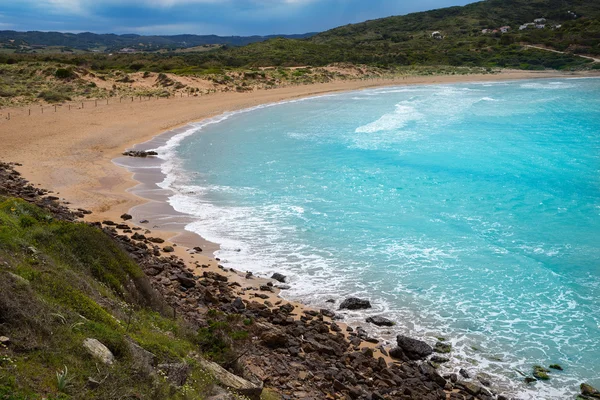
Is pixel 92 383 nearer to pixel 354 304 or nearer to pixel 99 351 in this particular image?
pixel 99 351

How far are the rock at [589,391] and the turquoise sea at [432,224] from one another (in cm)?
17

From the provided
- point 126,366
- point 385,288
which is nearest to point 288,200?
point 385,288

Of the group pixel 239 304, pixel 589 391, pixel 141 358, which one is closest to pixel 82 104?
pixel 239 304

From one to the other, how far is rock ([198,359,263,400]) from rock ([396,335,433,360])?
12.1 ft

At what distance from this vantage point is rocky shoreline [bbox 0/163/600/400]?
7930 mm

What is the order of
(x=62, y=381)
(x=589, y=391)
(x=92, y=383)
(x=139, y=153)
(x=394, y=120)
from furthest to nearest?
(x=394, y=120), (x=139, y=153), (x=589, y=391), (x=92, y=383), (x=62, y=381)

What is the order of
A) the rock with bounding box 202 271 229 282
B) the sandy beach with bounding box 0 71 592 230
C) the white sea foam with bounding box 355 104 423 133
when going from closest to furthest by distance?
the rock with bounding box 202 271 229 282
the sandy beach with bounding box 0 71 592 230
the white sea foam with bounding box 355 104 423 133

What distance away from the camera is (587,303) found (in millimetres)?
11555

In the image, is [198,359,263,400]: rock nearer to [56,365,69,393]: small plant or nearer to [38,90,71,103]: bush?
[56,365,69,393]: small plant

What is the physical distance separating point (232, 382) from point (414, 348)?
4.10 meters

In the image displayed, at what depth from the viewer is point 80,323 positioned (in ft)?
18.4

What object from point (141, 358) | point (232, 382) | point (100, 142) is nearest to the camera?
point (141, 358)

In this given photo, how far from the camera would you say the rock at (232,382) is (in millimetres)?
6250

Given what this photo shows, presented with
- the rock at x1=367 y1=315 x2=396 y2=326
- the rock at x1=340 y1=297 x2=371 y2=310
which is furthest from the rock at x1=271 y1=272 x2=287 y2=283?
the rock at x1=367 y1=315 x2=396 y2=326
